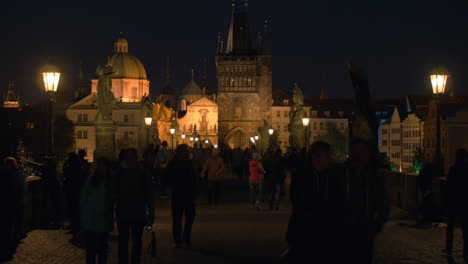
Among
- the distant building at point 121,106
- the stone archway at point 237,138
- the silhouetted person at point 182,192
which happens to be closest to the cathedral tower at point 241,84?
the stone archway at point 237,138

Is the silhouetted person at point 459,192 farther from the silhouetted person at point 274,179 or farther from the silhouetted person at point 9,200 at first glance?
the silhouetted person at point 274,179

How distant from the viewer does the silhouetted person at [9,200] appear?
12.1 metres

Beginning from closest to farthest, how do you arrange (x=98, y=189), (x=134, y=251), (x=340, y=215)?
(x=340, y=215) → (x=98, y=189) → (x=134, y=251)

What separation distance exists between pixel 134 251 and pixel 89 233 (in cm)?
98

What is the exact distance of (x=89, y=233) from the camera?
9242 millimetres

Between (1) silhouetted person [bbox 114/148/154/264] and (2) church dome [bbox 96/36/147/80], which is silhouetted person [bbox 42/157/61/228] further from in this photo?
(2) church dome [bbox 96/36/147/80]

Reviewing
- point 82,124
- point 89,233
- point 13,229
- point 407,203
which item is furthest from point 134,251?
point 82,124

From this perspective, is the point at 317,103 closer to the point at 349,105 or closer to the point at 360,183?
the point at 349,105

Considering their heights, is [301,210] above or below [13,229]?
above

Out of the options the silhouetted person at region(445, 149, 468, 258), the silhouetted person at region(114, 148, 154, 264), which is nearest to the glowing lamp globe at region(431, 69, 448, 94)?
the silhouetted person at region(445, 149, 468, 258)

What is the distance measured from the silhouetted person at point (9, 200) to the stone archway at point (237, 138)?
339ft

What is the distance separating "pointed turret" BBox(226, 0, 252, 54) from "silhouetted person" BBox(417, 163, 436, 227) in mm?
105727

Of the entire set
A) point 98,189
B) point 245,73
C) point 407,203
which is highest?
point 245,73

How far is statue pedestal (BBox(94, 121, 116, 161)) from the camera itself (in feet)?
94.1
